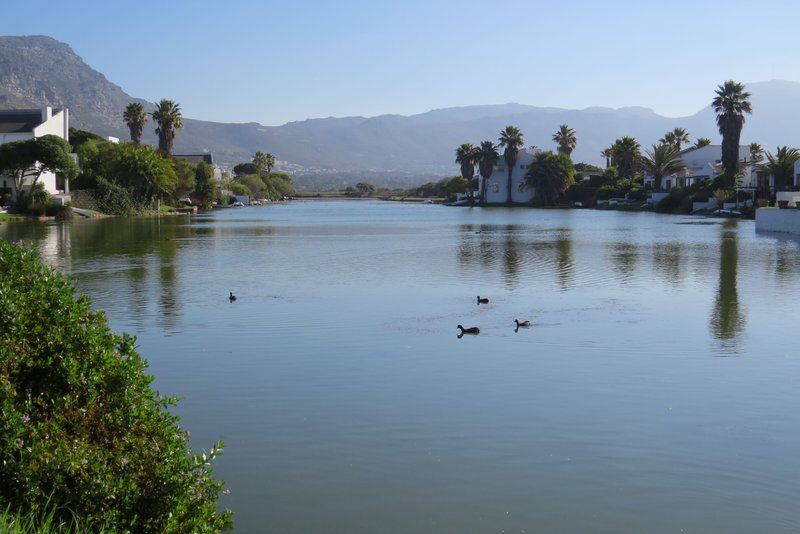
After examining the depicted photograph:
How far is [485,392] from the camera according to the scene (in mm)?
13398

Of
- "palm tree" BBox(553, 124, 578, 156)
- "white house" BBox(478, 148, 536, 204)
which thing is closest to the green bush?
"white house" BBox(478, 148, 536, 204)

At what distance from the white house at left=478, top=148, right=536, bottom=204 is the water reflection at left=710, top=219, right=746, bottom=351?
96292mm

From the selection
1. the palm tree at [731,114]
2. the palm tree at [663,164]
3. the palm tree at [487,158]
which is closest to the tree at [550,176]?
the palm tree at [487,158]

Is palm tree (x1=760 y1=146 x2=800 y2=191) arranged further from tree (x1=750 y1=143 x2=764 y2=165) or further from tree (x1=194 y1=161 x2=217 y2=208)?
tree (x1=194 y1=161 x2=217 y2=208)

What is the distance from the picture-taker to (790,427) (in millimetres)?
11445

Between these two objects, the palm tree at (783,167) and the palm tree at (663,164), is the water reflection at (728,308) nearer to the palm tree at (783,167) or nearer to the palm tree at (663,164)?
the palm tree at (783,167)

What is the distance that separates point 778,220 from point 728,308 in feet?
113

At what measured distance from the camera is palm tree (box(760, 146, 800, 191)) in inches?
2904

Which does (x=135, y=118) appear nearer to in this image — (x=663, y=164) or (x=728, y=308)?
(x=663, y=164)

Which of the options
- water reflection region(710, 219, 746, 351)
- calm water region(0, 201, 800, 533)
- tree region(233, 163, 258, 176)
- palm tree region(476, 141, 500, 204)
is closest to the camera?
calm water region(0, 201, 800, 533)

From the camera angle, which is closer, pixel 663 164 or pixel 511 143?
pixel 663 164

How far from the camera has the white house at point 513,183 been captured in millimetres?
134375

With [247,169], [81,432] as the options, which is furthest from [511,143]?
[81,432]

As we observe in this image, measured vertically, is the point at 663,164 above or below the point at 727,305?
above
